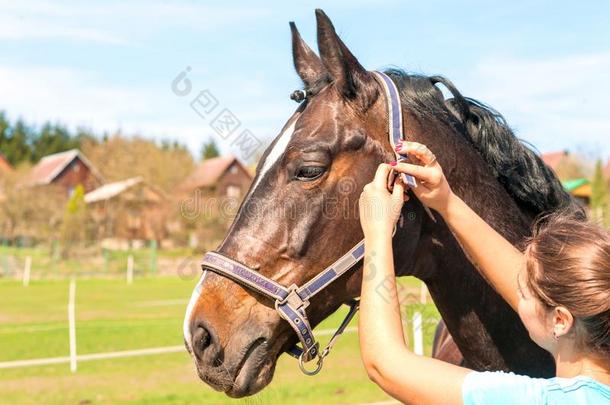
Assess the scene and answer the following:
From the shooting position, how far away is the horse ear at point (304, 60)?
270 cm

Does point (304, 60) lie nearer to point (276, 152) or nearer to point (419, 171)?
point (276, 152)

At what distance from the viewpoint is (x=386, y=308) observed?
1.73 meters

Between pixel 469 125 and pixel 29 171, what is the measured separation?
50.6 meters

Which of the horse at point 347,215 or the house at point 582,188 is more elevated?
the horse at point 347,215

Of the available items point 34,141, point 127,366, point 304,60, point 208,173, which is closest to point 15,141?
point 34,141

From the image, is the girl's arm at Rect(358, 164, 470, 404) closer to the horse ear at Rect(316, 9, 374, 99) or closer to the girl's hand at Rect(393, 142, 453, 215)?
the girl's hand at Rect(393, 142, 453, 215)

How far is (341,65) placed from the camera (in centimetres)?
242

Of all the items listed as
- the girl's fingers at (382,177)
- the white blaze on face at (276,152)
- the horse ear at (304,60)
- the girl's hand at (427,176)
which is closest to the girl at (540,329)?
the girl's fingers at (382,177)

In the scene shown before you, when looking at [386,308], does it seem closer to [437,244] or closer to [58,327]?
[437,244]

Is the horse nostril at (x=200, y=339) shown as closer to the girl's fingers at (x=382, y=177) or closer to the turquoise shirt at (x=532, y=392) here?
the girl's fingers at (x=382, y=177)

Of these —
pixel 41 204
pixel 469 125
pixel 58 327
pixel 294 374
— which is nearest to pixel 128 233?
pixel 41 204

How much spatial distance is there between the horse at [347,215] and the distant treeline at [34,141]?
7304 cm

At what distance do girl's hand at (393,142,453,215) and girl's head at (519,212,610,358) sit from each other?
428 mm

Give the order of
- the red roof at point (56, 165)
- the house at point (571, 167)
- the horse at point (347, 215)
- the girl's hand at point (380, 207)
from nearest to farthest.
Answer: the girl's hand at point (380, 207) < the horse at point (347, 215) < the house at point (571, 167) < the red roof at point (56, 165)
